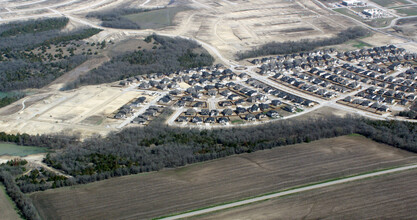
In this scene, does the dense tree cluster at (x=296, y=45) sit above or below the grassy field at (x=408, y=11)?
below

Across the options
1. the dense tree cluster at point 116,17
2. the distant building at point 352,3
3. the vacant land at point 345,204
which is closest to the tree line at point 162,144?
the vacant land at point 345,204

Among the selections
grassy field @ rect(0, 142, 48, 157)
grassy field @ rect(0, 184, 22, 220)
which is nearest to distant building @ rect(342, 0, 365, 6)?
grassy field @ rect(0, 142, 48, 157)

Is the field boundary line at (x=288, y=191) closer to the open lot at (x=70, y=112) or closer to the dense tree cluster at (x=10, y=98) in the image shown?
the open lot at (x=70, y=112)

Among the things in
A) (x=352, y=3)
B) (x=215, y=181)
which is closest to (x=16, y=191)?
(x=215, y=181)

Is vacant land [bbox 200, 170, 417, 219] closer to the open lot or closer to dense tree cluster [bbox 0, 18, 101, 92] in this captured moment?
the open lot

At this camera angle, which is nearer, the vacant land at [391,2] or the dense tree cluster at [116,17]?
the dense tree cluster at [116,17]

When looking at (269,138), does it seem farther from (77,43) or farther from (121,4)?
(121,4)

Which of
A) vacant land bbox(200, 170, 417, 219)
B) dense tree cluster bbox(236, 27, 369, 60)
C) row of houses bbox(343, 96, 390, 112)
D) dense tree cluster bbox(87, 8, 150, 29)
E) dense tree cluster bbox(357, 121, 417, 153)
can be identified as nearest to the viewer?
vacant land bbox(200, 170, 417, 219)
